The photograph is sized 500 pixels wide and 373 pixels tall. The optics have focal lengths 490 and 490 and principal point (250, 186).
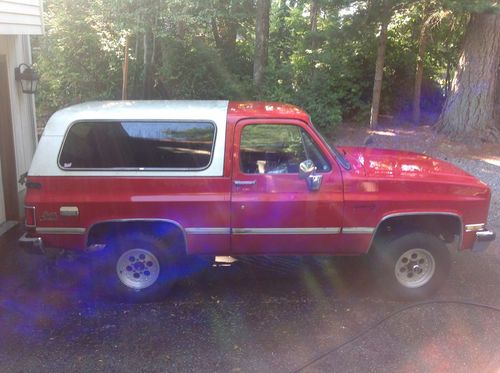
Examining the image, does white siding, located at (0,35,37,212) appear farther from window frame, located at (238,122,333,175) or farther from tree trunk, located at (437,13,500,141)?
tree trunk, located at (437,13,500,141)

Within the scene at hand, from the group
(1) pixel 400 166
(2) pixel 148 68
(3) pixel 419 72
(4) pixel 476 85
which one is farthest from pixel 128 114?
(3) pixel 419 72

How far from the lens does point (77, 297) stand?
487cm

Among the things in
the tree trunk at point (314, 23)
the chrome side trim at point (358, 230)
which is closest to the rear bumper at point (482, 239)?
the chrome side trim at point (358, 230)

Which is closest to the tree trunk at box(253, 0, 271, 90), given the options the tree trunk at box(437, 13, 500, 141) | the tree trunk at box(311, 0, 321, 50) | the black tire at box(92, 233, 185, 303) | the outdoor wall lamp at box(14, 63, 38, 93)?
the tree trunk at box(311, 0, 321, 50)

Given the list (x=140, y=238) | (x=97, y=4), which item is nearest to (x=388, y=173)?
(x=140, y=238)

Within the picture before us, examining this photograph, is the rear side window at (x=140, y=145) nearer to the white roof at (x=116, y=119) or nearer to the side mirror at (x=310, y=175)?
the white roof at (x=116, y=119)

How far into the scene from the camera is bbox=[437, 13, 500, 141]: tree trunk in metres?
11.1

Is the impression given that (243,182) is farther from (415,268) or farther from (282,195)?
(415,268)

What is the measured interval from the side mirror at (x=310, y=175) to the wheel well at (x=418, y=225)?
767 millimetres

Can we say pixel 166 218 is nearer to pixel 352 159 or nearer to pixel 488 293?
pixel 352 159

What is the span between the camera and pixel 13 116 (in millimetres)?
6887

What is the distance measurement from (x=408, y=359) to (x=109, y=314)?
2.64 metres

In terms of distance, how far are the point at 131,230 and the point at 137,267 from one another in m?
0.37

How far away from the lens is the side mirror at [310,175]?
4344 millimetres
